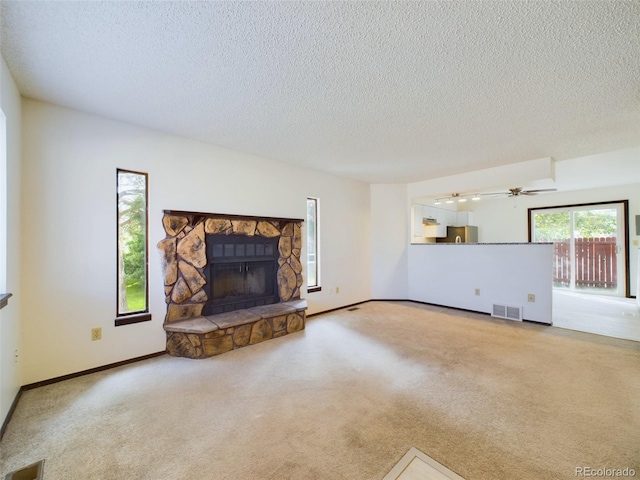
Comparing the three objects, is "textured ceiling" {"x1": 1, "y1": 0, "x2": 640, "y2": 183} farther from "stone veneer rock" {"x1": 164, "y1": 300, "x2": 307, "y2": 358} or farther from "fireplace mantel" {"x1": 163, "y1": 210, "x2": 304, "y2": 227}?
"stone veneer rock" {"x1": 164, "y1": 300, "x2": 307, "y2": 358}

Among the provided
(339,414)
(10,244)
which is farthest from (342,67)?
(10,244)

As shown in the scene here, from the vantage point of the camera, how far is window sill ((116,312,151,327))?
2.63 metres

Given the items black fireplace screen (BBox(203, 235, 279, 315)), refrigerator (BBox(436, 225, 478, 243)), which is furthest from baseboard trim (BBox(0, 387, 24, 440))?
refrigerator (BBox(436, 225, 478, 243))

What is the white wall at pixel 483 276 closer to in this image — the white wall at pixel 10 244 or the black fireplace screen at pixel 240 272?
the black fireplace screen at pixel 240 272

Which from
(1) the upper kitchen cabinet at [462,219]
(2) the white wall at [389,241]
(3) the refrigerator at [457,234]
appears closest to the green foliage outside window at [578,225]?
(1) the upper kitchen cabinet at [462,219]

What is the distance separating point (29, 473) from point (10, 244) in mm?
1519

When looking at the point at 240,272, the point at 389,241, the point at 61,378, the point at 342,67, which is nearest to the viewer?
the point at 342,67

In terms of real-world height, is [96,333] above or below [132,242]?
below

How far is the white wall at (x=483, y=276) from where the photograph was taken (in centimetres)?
400

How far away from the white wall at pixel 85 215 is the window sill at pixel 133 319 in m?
0.05

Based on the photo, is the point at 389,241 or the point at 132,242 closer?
the point at 132,242

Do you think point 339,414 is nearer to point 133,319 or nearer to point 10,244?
point 133,319

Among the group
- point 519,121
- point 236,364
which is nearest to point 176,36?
point 236,364

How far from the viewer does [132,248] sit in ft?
9.17
